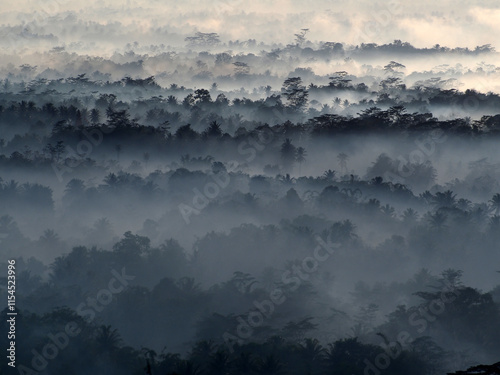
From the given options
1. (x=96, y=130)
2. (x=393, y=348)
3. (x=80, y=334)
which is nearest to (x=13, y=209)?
(x=96, y=130)

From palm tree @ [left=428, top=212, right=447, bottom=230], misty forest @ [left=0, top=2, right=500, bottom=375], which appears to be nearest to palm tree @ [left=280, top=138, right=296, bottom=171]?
misty forest @ [left=0, top=2, right=500, bottom=375]

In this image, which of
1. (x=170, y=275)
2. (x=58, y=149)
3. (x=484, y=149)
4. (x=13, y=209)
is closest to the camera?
(x=170, y=275)

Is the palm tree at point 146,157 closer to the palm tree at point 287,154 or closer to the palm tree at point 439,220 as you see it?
the palm tree at point 287,154

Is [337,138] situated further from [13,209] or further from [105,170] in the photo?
[13,209]

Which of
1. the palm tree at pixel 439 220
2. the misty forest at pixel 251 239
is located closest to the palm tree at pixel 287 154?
the misty forest at pixel 251 239

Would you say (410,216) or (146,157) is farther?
(146,157)

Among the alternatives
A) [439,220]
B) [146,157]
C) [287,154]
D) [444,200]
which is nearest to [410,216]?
[444,200]

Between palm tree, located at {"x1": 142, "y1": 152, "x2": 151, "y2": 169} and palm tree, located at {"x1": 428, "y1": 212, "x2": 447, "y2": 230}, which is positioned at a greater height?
palm tree, located at {"x1": 142, "y1": 152, "x2": 151, "y2": 169}

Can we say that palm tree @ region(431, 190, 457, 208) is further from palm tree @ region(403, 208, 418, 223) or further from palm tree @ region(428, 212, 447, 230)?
palm tree @ region(428, 212, 447, 230)

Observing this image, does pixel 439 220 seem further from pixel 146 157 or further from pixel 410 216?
pixel 146 157

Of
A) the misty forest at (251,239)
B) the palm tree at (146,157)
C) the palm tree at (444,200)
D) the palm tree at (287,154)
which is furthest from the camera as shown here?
the palm tree at (146,157)

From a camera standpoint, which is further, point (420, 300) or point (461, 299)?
point (420, 300)
